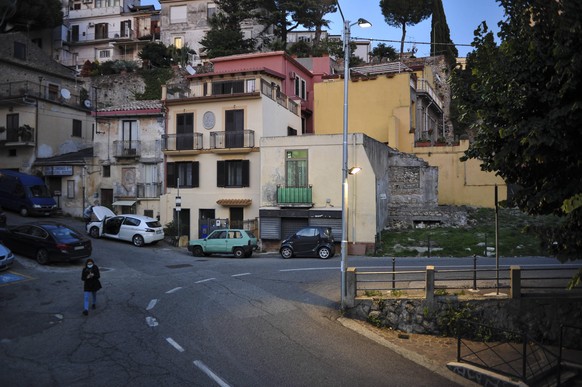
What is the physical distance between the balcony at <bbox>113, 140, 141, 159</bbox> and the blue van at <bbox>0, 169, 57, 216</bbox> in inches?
211

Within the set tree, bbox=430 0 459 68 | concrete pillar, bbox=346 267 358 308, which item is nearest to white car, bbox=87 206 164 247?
concrete pillar, bbox=346 267 358 308

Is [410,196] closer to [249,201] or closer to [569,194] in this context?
[249,201]

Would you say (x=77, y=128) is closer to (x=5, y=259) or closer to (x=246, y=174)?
(x=246, y=174)

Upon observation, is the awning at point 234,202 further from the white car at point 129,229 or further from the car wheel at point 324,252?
the car wheel at point 324,252

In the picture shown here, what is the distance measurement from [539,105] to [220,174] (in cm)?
2312

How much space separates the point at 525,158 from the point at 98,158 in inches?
1232

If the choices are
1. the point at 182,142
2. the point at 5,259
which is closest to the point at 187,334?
the point at 5,259

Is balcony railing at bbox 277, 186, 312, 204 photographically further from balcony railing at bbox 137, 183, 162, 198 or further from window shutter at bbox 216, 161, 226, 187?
balcony railing at bbox 137, 183, 162, 198

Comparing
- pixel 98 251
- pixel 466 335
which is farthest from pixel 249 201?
pixel 466 335

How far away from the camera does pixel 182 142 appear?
31.6m

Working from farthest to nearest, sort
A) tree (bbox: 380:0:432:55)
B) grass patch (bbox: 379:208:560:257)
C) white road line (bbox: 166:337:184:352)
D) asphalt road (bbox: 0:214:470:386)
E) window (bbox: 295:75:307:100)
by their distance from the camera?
tree (bbox: 380:0:432:55), window (bbox: 295:75:307:100), grass patch (bbox: 379:208:560:257), white road line (bbox: 166:337:184:352), asphalt road (bbox: 0:214:470:386)

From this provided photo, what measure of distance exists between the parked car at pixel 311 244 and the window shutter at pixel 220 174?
27.5ft

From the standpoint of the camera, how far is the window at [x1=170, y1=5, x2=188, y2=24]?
60.0 m

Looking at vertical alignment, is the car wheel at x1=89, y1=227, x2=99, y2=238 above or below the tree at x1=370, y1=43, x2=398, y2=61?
below
